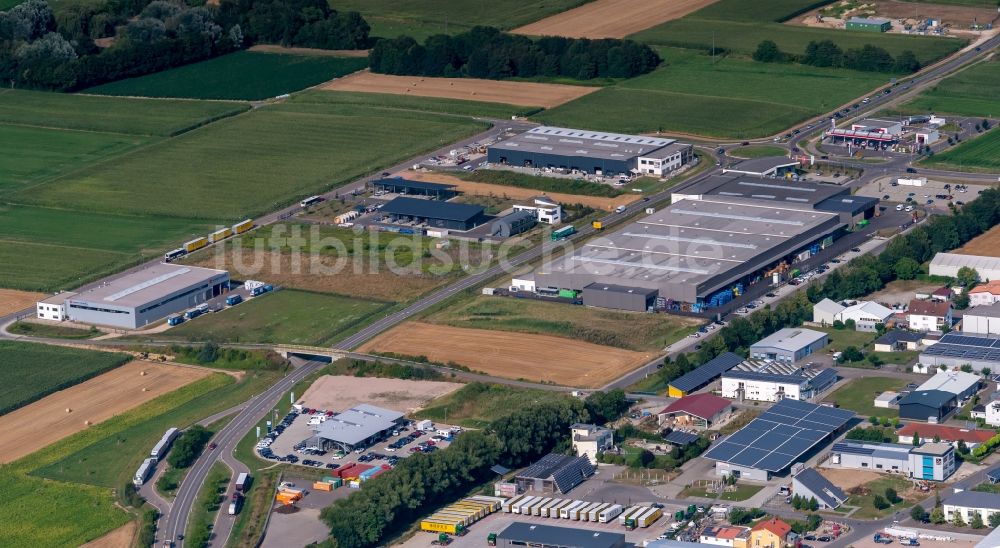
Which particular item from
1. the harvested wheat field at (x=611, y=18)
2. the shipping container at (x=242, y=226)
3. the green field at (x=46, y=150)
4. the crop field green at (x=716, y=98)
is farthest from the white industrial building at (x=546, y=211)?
the harvested wheat field at (x=611, y=18)

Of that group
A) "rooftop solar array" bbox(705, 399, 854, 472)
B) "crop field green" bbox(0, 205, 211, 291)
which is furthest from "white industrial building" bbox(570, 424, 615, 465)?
"crop field green" bbox(0, 205, 211, 291)

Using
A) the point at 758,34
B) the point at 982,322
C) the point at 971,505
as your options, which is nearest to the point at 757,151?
the point at 758,34

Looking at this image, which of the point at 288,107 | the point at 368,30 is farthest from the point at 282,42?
the point at 288,107

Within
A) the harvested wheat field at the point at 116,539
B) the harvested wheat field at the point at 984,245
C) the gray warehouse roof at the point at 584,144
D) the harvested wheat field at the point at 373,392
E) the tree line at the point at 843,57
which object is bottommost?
the harvested wheat field at the point at 116,539

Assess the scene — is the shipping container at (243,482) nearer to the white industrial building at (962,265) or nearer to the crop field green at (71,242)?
the crop field green at (71,242)

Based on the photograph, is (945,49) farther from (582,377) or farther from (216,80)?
(582,377)

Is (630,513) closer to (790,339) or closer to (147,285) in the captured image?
(790,339)

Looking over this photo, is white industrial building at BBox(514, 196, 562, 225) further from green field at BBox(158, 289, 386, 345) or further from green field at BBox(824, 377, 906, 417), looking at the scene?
green field at BBox(824, 377, 906, 417)
